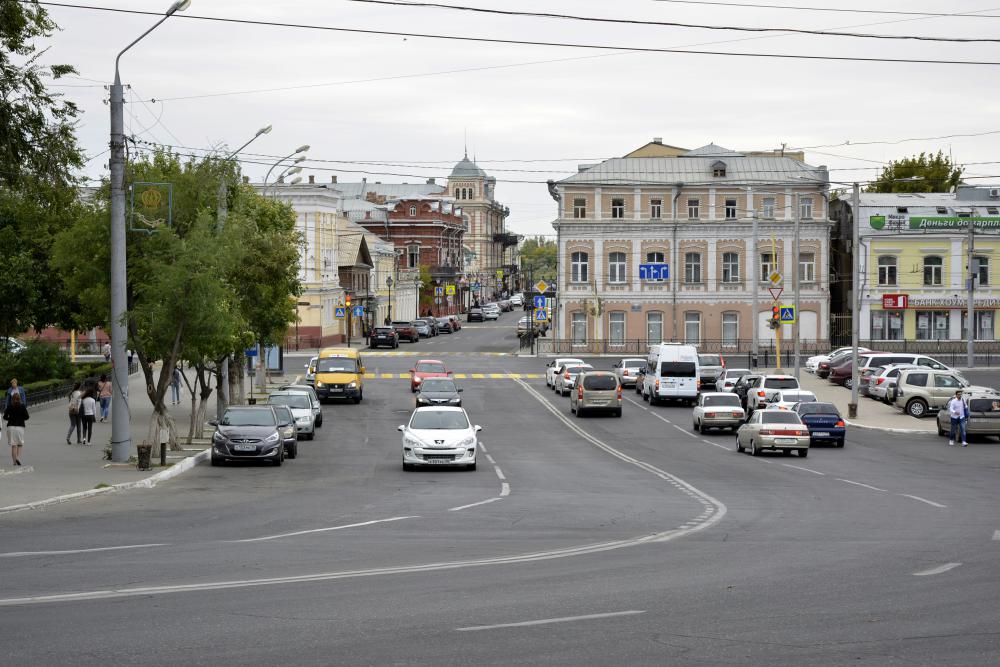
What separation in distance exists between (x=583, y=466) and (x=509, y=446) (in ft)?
20.7

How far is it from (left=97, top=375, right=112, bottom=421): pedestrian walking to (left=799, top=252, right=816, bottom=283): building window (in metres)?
55.9

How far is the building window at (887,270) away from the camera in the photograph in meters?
86.3

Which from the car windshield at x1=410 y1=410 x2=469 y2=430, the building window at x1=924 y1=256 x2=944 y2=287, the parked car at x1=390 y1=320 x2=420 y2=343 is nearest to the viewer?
the car windshield at x1=410 y1=410 x2=469 y2=430

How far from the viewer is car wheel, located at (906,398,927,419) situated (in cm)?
4800

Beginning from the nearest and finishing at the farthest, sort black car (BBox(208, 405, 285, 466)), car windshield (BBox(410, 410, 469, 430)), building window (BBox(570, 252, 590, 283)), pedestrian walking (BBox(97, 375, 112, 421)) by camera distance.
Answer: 1. black car (BBox(208, 405, 285, 466))
2. car windshield (BBox(410, 410, 469, 430))
3. pedestrian walking (BBox(97, 375, 112, 421))
4. building window (BBox(570, 252, 590, 283))

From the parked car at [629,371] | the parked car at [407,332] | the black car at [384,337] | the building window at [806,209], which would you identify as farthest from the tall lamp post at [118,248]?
the parked car at [407,332]

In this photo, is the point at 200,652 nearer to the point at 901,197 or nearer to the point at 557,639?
the point at 557,639

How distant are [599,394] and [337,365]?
12933 mm

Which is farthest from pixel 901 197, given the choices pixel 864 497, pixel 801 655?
pixel 801 655

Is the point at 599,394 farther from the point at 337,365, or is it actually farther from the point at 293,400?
the point at 337,365

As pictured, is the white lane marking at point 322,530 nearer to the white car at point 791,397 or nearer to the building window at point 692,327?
the white car at point 791,397

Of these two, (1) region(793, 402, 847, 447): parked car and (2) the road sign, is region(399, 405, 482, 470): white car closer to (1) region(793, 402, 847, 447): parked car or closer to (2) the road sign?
(1) region(793, 402, 847, 447): parked car

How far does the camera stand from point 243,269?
38.5 meters

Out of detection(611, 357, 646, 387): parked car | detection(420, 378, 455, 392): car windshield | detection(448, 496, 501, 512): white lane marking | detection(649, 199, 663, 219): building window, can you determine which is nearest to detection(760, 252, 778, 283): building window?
detection(649, 199, 663, 219): building window
